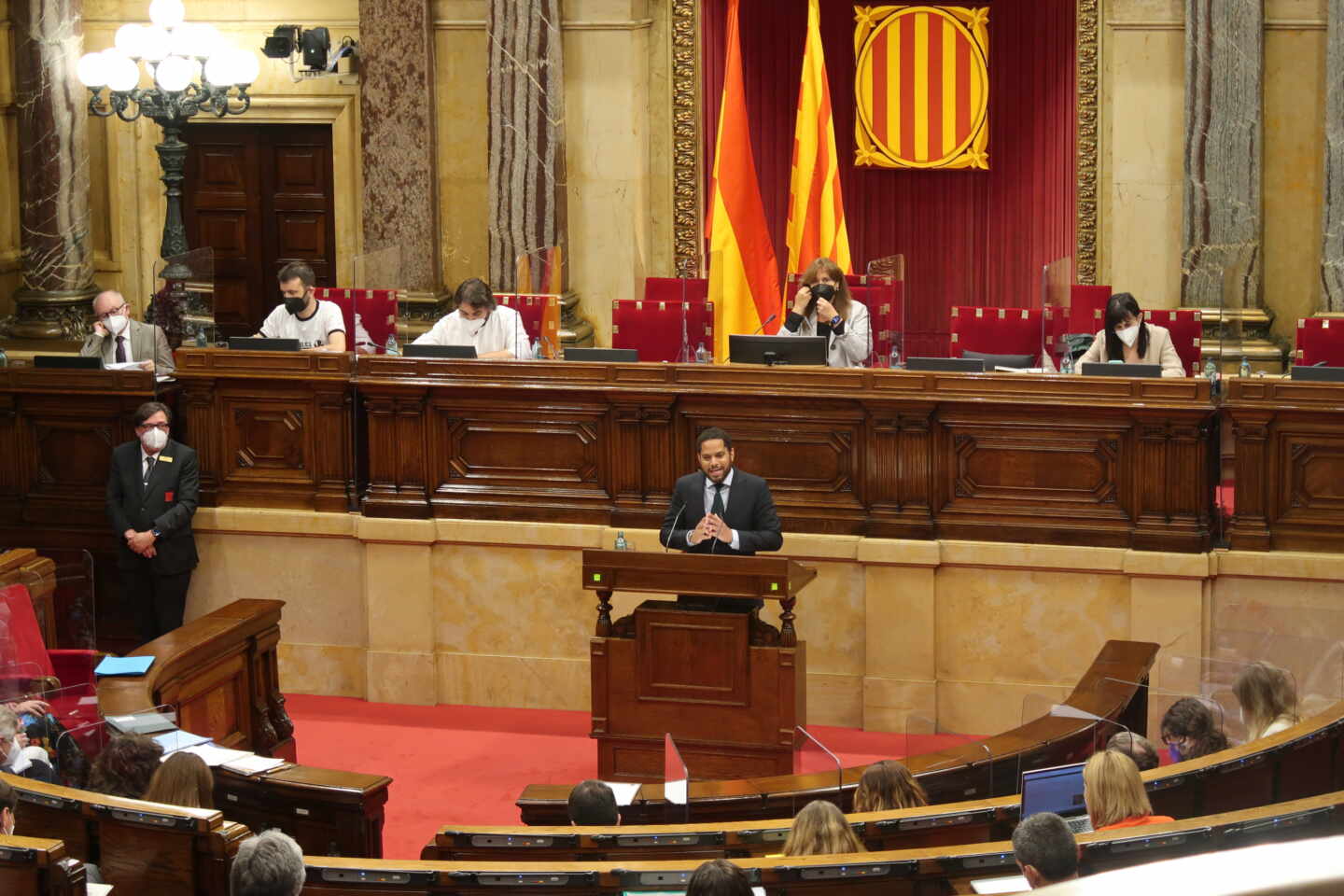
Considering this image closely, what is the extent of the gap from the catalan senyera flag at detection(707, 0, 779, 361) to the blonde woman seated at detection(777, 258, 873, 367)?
2.37 m

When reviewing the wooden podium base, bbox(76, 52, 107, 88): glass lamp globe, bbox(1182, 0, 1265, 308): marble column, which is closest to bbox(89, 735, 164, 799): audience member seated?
the wooden podium base

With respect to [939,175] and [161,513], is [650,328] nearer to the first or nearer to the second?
[161,513]

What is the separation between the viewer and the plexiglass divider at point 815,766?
484cm

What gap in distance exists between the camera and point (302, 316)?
27.2ft

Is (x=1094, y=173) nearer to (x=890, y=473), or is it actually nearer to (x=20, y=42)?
(x=890, y=473)

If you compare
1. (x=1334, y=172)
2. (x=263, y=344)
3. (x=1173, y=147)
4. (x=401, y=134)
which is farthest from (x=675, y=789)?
(x=401, y=134)

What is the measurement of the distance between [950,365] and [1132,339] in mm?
881

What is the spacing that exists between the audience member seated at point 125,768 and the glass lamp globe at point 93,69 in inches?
271

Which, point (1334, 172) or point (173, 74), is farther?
point (173, 74)

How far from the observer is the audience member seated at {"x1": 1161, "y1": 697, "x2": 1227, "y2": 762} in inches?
185

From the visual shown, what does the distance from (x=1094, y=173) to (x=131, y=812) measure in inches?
317

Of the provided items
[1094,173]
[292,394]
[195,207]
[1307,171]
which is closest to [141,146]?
[195,207]

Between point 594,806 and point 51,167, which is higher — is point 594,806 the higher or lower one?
the lower one

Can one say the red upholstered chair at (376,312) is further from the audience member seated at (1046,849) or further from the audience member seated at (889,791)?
the audience member seated at (1046,849)
